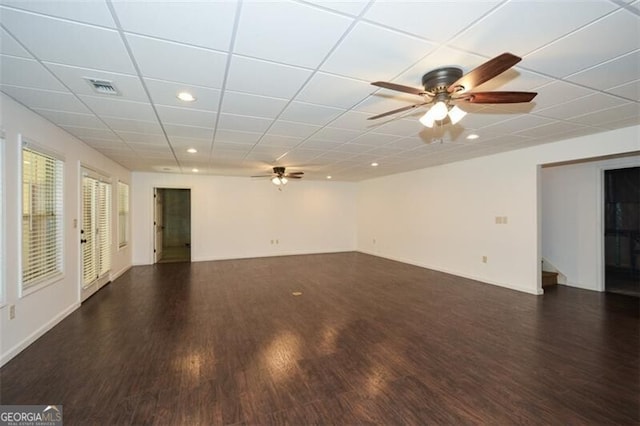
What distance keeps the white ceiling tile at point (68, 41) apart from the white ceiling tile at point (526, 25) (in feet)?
7.52

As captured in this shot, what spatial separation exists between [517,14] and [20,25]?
2.94 meters

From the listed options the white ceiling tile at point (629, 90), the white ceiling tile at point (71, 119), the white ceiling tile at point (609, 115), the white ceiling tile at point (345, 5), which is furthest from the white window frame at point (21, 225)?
the white ceiling tile at point (609, 115)

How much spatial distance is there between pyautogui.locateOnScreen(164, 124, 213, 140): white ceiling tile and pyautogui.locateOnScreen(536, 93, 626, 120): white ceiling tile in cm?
407

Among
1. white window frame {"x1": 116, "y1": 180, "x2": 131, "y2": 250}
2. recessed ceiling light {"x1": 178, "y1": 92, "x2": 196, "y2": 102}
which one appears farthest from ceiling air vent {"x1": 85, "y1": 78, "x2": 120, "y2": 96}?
white window frame {"x1": 116, "y1": 180, "x2": 131, "y2": 250}

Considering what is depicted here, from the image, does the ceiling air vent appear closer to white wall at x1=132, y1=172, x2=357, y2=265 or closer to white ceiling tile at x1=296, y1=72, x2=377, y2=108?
white ceiling tile at x1=296, y1=72, x2=377, y2=108

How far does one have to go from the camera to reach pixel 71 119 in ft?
10.8

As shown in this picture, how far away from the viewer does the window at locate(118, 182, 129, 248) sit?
20.7ft

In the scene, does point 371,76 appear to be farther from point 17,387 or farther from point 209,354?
point 17,387

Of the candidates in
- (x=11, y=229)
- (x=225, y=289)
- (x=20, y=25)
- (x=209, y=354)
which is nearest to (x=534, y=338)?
(x=209, y=354)

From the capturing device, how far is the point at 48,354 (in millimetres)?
2756

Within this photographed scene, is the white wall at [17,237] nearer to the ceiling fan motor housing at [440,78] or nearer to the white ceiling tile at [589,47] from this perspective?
the ceiling fan motor housing at [440,78]

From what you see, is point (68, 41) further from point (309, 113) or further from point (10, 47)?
point (309, 113)

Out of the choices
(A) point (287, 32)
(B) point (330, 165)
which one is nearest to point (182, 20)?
(A) point (287, 32)

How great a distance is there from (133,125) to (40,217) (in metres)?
1.48
